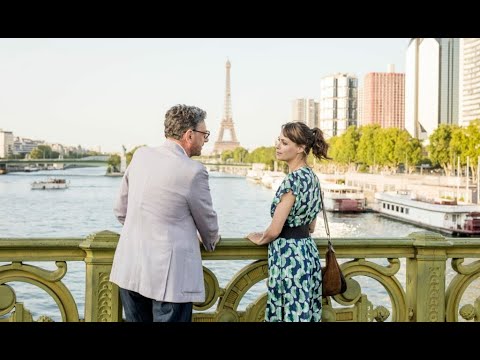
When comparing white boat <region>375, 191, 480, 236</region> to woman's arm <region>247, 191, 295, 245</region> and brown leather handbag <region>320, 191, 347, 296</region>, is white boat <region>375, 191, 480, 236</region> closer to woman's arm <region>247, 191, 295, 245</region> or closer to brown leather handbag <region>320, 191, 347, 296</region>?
brown leather handbag <region>320, 191, 347, 296</region>

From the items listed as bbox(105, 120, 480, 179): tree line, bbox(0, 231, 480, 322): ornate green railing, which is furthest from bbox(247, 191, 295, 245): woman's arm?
bbox(105, 120, 480, 179): tree line

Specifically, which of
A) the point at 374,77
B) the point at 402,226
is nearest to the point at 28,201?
the point at 402,226

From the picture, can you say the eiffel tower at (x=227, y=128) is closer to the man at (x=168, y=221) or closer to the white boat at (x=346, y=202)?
the white boat at (x=346, y=202)

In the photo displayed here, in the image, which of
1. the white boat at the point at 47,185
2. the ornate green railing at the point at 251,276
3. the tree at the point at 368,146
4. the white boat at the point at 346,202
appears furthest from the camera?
the tree at the point at 368,146

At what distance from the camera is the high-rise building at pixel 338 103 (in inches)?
7111

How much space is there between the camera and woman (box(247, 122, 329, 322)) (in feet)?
13.3

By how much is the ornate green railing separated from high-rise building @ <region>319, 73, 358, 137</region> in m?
177

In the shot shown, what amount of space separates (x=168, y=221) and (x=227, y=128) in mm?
156575

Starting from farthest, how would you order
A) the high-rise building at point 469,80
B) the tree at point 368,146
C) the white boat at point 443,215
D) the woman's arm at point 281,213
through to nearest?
the high-rise building at point 469,80 < the tree at point 368,146 < the white boat at point 443,215 < the woman's arm at point 281,213

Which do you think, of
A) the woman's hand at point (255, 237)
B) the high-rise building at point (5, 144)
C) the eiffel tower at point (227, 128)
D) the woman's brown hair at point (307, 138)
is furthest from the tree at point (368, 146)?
the woman's brown hair at point (307, 138)

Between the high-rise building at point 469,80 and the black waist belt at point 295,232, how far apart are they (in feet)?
425

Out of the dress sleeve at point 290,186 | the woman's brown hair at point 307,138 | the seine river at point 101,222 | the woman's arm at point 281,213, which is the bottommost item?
the seine river at point 101,222

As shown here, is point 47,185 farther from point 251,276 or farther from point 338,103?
point 338,103
